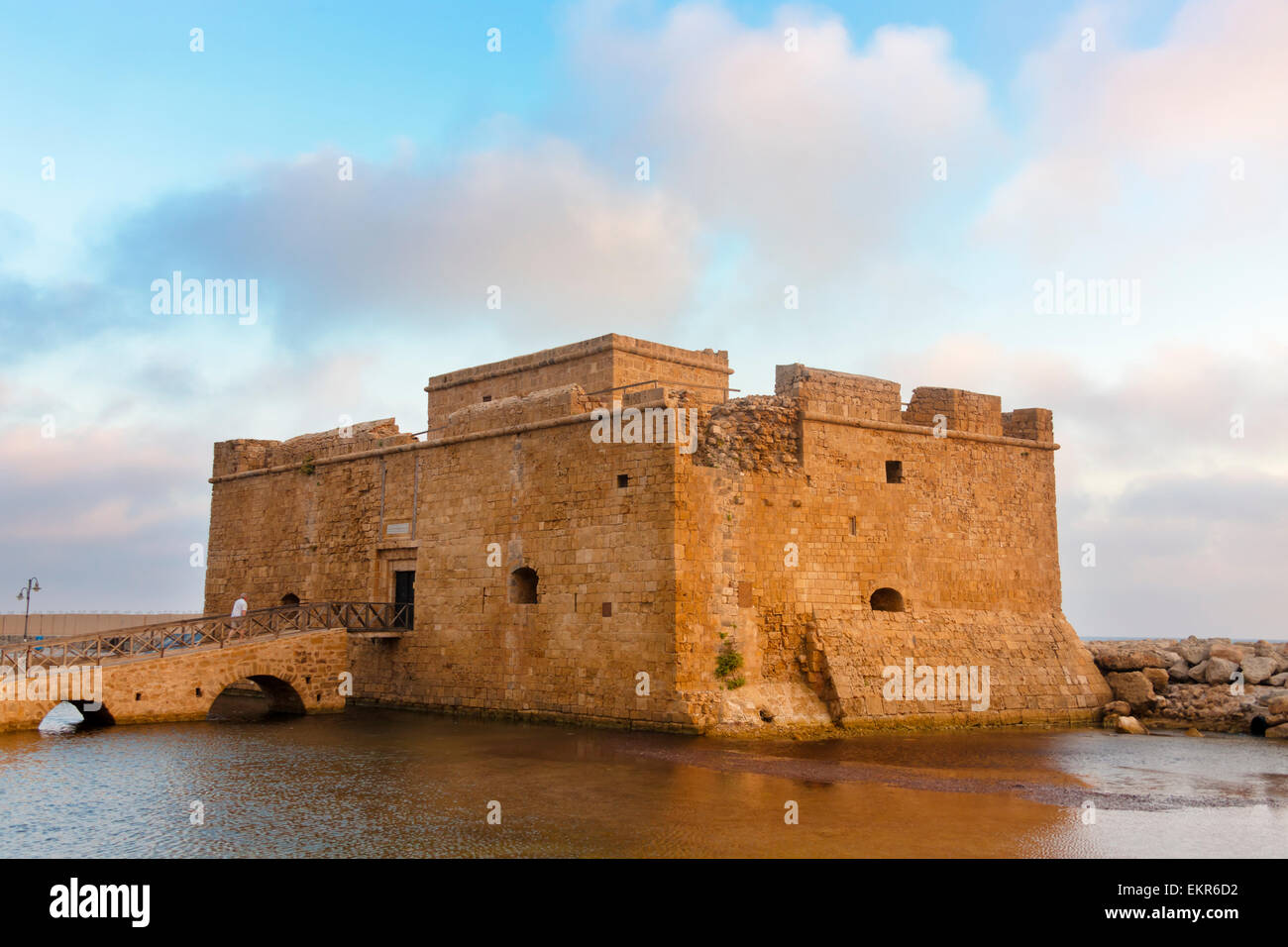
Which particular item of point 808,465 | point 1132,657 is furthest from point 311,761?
point 1132,657

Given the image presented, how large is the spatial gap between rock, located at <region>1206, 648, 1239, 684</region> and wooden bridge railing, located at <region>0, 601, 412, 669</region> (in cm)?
1566

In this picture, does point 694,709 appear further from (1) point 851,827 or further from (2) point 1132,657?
(2) point 1132,657

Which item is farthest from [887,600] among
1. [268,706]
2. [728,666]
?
[268,706]

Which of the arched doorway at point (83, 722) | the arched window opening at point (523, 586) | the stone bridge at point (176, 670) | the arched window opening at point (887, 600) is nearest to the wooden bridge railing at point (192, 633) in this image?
the stone bridge at point (176, 670)

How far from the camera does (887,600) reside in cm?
1675

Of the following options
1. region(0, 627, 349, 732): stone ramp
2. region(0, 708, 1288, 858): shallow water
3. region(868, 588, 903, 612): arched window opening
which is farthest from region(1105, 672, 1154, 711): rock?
region(0, 627, 349, 732): stone ramp

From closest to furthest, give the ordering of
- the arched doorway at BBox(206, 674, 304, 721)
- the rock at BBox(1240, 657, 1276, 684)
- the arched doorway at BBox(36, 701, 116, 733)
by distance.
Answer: the arched doorway at BBox(36, 701, 116, 733) < the arched doorway at BBox(206, 674, 304, 721) < the rock at BBox(1240, 657, 1276, 684)

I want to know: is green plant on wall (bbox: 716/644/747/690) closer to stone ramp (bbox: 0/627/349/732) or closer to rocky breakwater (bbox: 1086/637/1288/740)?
rocky breakwater (bbox: 1086/637/1288/740)

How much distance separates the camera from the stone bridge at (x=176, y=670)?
14062 millimetres

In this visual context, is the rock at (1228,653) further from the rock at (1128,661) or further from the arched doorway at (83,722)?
the arched doorway at (83,722)

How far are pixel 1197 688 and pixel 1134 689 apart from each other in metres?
1.19

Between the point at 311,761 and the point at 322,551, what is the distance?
376 inches

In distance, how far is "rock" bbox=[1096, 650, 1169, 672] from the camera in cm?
1856

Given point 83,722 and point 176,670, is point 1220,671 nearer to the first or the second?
point 176,670
